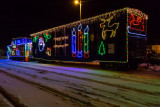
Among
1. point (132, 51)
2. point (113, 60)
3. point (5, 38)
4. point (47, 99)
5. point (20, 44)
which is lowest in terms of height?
point (47, 99)

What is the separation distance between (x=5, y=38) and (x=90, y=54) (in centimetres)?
5081

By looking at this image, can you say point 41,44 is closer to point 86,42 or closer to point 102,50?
point 86,42

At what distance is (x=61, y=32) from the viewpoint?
15094 mm

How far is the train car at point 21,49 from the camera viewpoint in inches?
936

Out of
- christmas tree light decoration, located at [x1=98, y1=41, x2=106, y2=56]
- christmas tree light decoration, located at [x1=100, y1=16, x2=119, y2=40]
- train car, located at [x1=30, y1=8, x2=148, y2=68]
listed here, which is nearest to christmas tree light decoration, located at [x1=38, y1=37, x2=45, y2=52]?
train car, located at [x1=30, y1=8, x2=148, y2=68]

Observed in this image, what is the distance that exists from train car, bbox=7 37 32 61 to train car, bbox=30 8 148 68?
37.0 feet

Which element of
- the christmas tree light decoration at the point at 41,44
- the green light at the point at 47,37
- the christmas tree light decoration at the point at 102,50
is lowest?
the christmas tree light decoration at the point at 102,50

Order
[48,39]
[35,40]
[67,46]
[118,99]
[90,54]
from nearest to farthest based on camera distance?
[118,99] → [90,54] → [67,46] → [48,39] → [35,40]

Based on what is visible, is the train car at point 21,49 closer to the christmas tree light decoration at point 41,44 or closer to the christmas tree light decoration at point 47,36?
the christmas tree light decoration at point 41,44

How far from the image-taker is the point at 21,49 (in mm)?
25188

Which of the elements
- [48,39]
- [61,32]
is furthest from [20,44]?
[61,32]

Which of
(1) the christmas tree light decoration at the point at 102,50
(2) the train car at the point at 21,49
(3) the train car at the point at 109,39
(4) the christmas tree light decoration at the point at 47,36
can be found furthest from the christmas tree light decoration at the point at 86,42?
(2) the train car at the point at 21,49

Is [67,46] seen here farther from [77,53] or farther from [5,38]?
[5,38]

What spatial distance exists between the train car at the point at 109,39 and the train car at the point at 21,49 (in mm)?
11277
